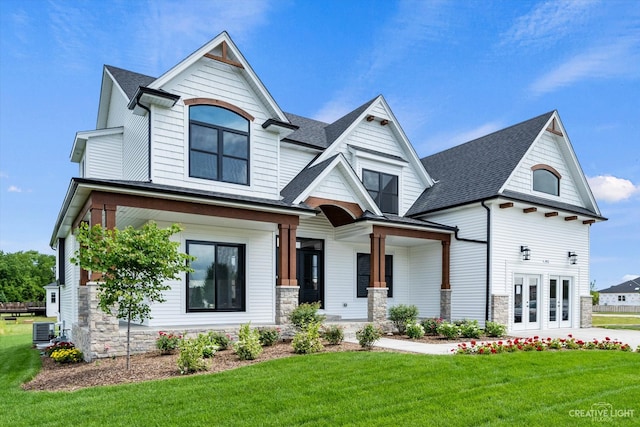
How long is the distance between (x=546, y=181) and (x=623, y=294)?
58.4 meters

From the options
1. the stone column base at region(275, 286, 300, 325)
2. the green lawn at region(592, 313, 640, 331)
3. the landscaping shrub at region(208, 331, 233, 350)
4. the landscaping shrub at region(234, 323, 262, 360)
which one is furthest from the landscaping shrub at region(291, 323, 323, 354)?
the green lawn at region(592, 313, 640, 331)

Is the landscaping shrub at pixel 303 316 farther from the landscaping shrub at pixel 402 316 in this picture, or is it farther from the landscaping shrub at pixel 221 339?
the landscaping shrub at pixel 402 316

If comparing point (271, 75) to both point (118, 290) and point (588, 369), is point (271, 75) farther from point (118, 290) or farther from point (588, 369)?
point (588, 369)

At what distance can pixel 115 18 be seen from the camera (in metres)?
13.4

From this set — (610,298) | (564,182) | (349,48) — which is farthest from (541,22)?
(610,298)

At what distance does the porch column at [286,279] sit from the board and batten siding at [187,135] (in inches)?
59.3

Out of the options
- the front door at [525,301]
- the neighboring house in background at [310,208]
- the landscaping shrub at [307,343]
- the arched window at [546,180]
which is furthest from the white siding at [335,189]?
the arched window at [546,180]

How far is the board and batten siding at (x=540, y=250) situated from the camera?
15.8 m

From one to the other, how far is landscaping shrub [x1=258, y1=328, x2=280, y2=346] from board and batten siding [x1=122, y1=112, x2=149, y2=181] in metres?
5.13

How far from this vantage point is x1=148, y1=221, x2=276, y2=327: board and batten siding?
13.0m

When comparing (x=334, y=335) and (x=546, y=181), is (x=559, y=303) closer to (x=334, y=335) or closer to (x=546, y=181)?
(x=546, y=181)

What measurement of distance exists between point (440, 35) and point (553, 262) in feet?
31.4

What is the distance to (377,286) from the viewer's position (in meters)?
14.9

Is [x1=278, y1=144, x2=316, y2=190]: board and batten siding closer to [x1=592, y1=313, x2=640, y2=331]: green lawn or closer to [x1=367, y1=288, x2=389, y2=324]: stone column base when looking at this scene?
[x1=367, y1=288, x2=389, y2=324]: stone column base
